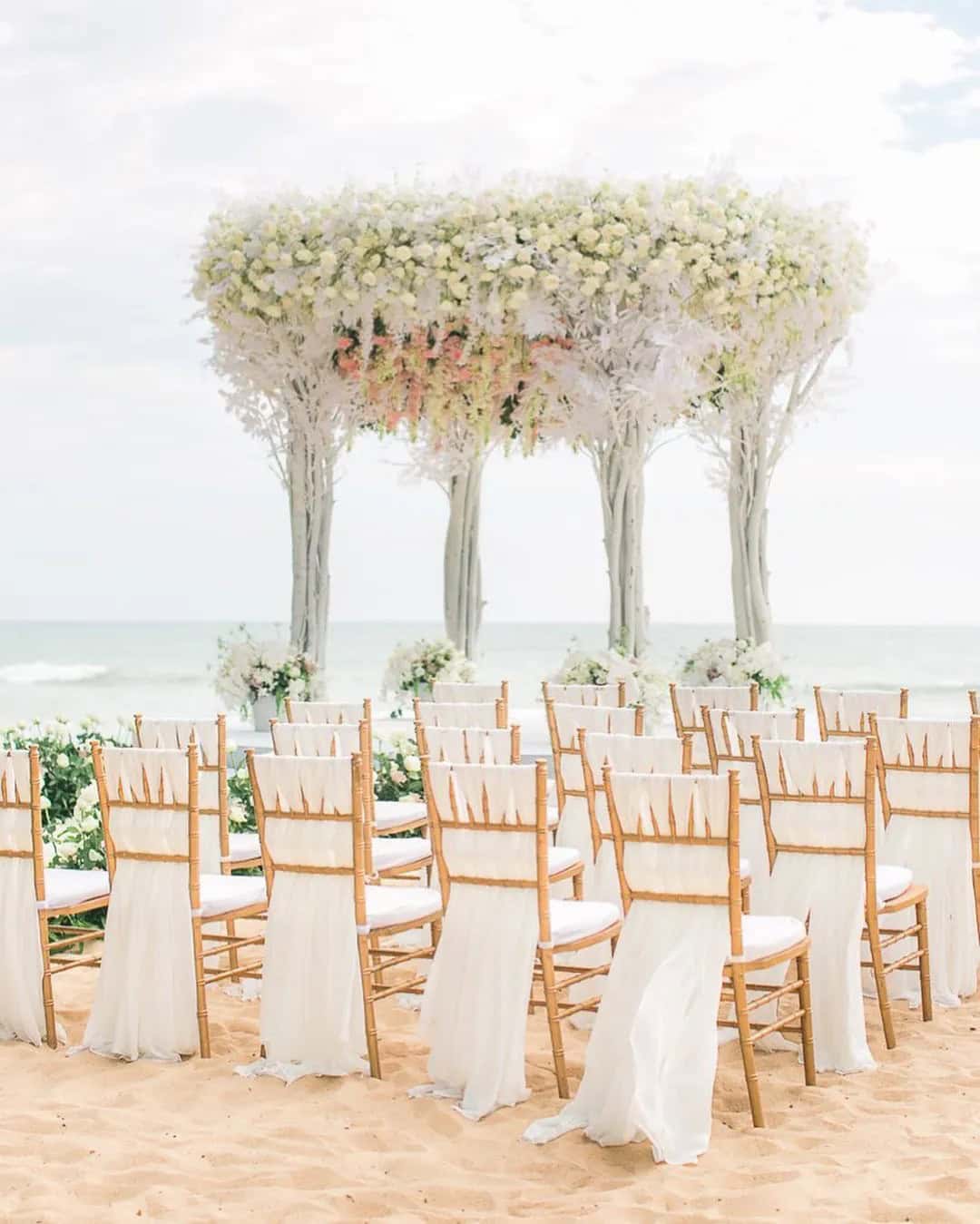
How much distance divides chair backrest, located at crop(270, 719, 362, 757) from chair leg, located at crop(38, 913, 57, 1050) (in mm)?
991

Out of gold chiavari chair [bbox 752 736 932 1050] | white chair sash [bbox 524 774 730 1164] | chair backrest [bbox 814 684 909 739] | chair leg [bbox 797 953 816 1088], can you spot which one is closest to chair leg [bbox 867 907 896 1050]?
gold chiavari chair [bbox 752 736 932 1050]

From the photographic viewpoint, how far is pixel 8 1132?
154 inches

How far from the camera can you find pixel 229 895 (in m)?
4.74

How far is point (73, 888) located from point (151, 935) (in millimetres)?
533

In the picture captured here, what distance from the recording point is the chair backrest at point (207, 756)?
5.44m

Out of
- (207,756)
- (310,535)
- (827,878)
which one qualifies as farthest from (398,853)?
(310,535)

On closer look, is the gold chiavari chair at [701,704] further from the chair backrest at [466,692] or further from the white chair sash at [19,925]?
the white chair sash at [19,925]

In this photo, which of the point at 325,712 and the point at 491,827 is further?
the point at 325,712

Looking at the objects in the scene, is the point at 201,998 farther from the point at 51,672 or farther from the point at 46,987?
the point at 51,672

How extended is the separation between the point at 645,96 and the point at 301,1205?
73.9 ft

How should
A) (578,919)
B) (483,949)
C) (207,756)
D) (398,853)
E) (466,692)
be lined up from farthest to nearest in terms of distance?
(466,692) → (207,756) → (398,853) → (578,919) → (483,949)

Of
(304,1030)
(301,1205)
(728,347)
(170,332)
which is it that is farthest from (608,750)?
(170,332)

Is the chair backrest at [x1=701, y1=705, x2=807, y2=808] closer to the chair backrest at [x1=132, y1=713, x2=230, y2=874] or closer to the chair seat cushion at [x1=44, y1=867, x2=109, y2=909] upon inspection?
the chair backrest at [x1=132, y1=713, x2=230, y2=874]

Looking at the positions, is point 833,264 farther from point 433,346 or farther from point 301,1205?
point 301,1205
